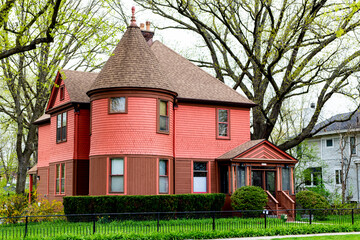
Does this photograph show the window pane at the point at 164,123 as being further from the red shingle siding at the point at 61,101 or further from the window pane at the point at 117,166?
the red shingle siding at the point at 61,101

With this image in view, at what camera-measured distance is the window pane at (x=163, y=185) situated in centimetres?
2472

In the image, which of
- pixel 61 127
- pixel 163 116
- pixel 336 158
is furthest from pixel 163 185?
pixel 336 158

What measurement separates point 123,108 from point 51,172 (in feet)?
28.1

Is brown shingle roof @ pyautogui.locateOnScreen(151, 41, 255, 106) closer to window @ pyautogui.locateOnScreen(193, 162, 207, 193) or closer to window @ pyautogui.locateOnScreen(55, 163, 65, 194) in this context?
window @ pyautogui.locateOnScreen(193, 162, 207, 193)

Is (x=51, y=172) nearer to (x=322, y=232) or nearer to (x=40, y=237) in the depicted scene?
(x=40, y=237)

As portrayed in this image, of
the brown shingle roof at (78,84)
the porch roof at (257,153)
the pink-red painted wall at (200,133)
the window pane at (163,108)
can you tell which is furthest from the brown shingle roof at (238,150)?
the brown shingle roof at (78,84)

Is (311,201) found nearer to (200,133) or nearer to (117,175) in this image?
(200,133)

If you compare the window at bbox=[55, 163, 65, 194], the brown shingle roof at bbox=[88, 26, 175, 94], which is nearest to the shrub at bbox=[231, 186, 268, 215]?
the brown shingle roof at bbox=[88, 26, 175, 94]

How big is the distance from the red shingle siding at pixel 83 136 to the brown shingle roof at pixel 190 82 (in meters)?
5.43

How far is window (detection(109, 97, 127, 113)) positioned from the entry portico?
6731 millimetres

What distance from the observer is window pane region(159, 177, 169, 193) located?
81.1 feet

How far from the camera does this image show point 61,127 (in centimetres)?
2897

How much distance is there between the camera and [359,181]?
123ft

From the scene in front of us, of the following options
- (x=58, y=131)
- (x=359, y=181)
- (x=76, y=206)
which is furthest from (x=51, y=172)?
(x=359, y=181)
